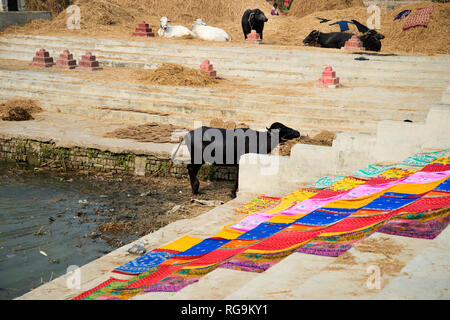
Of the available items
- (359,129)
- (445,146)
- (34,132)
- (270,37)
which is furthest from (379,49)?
(34,132)

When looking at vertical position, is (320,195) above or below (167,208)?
above

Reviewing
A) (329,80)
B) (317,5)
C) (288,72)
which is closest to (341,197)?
(329,80)

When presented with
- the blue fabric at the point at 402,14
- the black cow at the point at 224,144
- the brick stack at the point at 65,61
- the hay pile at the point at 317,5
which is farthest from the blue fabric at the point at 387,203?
the hay pile at the point at 317,5

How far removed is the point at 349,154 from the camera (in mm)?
8102

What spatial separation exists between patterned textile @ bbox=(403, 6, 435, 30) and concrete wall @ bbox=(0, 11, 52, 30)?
15433 millimetres

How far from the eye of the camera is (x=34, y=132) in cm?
1155

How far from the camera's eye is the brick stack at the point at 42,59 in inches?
667

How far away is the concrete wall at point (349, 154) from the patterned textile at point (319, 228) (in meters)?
1.11

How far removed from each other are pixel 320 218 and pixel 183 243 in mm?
1522

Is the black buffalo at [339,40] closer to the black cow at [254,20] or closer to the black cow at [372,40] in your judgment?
the black cow at [372,40]

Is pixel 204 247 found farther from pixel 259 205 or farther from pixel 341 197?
pixel 259 205
